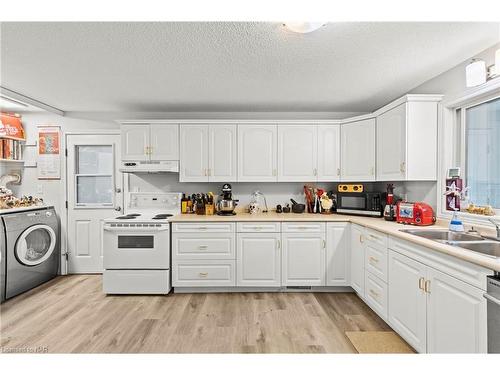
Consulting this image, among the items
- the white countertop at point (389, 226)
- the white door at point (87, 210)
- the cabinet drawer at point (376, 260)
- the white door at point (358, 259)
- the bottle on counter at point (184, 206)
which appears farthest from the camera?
the white door at point (87, 210)

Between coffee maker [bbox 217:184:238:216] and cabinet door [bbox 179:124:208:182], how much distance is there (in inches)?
14.2

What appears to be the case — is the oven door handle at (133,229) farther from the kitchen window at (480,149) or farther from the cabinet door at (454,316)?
the kitchen window at (480,149)

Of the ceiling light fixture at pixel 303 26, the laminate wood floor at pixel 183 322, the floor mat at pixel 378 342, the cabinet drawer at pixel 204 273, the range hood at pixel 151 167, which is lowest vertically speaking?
the laminate wood floor at pixel 183 322

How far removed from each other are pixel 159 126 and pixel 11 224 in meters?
2.03

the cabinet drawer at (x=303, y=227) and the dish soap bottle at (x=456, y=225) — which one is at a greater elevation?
the dish soap bottle at (x=456, y=225)

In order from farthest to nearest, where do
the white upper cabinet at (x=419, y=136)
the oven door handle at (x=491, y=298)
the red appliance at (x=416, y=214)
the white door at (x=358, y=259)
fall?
1. the white door at (x=358, y=259)
2. the white upper cabinet at (x=419, y=136)
3. the red appliance at (x=416, y=214)
4. the oven door handle at (x=491, y=298)

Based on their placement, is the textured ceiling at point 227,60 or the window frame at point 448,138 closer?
the textured ceiling at point 227,60

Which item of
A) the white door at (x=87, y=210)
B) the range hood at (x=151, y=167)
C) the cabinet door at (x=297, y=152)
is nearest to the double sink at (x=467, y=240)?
the cabinet door at (x=297, y=152)

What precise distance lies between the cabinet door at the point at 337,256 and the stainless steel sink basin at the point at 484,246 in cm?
139

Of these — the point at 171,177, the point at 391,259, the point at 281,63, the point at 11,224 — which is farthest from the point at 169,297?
the point at 281,63

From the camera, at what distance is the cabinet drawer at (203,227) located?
322 cm

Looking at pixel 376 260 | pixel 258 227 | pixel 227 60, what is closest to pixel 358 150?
pixel 376 260

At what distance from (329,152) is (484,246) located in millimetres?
2056

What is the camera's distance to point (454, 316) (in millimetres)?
1596
